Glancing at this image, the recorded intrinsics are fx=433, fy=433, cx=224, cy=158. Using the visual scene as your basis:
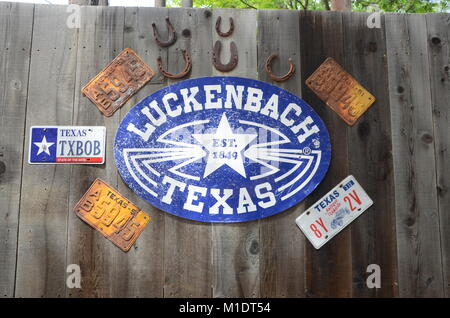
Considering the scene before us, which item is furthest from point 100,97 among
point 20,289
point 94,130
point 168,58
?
point 20,289

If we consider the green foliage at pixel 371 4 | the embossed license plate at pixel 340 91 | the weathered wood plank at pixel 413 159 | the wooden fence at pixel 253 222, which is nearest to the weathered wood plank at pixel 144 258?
the wooden fence at pixel 253 222

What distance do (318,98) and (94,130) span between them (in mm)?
1448

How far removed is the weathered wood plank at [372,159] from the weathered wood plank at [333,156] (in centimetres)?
5

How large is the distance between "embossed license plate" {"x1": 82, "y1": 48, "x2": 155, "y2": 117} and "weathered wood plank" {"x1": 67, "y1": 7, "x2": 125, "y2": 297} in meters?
0.04

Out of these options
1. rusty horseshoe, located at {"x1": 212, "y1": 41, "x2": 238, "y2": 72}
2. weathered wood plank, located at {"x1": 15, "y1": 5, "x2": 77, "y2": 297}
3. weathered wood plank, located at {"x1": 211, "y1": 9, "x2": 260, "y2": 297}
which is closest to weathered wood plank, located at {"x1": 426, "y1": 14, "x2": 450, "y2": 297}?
weathered wood plank, located at {"x1": 211, "y1": 9, "x2": 260, "y2": 297}

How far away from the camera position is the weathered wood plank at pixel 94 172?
2621 mm

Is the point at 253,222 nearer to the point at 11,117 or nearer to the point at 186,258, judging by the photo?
the point at 186,258

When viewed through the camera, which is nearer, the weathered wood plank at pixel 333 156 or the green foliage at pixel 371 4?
the weathered wood plank at pixel 333 156

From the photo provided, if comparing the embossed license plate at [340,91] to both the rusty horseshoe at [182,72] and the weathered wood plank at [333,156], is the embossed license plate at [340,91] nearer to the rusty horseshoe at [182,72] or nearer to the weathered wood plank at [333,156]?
the weathered wood plank at [333,156]

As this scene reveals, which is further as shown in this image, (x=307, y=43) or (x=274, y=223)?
(x=307, y=43)

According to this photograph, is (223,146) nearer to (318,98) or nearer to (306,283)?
(318,98)

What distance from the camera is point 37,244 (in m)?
2.62

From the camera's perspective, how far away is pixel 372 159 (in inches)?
110

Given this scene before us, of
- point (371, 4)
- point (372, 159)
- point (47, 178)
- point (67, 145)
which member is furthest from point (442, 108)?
point (371, 4)
